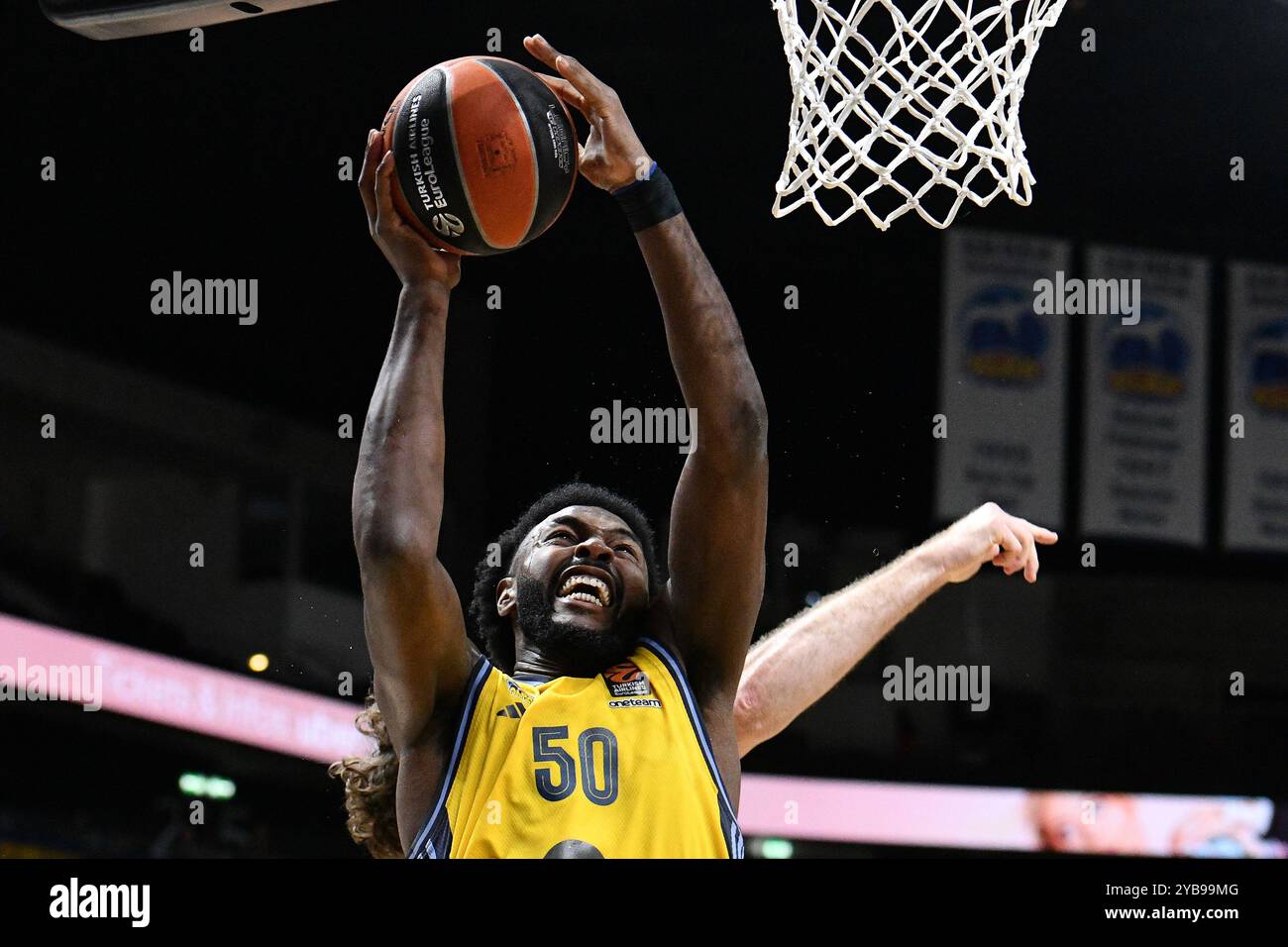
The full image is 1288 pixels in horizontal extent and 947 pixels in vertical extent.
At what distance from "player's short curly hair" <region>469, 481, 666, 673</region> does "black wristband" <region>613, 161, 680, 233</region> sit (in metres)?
0.55

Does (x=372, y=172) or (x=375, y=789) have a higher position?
(x=372, y=172)

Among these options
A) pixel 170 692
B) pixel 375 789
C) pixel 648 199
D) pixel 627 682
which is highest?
pixel 648 199

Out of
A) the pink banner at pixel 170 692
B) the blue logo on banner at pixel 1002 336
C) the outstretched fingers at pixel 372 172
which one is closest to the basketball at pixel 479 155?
the outstretched fingers at pixel 372 172

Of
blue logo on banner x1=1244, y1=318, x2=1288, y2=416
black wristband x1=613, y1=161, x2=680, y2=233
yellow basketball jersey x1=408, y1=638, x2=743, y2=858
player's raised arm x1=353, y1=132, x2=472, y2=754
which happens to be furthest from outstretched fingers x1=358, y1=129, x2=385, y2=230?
blue logo on banner x1=1244, y1=318, x2=1288, y2=416

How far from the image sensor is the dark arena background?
6121 mm

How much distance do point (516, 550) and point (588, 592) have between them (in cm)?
28

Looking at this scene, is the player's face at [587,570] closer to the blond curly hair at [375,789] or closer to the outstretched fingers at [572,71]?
the blond curly hair at [375,789]

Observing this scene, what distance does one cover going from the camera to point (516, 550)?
281 centimetres

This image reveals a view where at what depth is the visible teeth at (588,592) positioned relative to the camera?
8.43 ft

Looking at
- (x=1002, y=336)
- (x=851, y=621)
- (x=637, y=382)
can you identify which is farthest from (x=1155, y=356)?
(x=851, y=621)

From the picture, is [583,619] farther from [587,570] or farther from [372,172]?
[372,172]

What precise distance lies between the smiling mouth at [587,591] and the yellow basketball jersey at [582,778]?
14 centimetres
